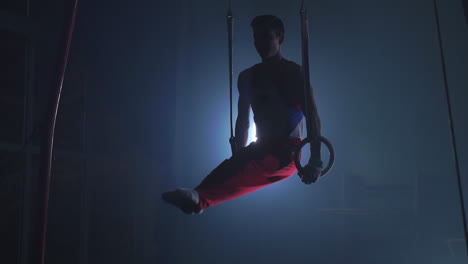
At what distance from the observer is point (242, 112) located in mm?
2746

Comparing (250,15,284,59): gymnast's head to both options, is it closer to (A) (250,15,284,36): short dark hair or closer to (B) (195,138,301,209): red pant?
(A) (250,15,284,36): short dark hair

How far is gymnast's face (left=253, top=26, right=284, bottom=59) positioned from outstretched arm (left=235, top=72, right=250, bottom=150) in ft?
0.82

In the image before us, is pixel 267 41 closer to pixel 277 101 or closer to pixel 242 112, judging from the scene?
pixel 277 101

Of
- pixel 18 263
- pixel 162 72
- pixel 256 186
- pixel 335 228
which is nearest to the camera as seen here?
pixel 256 186

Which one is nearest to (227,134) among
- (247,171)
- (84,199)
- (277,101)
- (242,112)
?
(84,199)

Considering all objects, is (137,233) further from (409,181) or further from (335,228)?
(409,181)

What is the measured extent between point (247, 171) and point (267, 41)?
859 mm

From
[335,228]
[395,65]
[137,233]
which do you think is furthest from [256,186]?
[395,65]

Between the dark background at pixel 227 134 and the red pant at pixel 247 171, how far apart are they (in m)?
2.41

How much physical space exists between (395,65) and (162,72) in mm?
4155

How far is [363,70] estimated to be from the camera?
709 cm

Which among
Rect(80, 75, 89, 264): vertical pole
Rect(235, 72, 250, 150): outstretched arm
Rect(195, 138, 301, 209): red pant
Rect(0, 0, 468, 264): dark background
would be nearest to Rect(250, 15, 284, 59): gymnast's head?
Rect(235, 72, 250, 150): outstretched arm

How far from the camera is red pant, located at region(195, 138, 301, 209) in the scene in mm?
2070

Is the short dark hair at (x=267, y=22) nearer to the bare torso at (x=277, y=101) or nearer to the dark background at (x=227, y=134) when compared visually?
the bare torso at (x=277, y=101)
